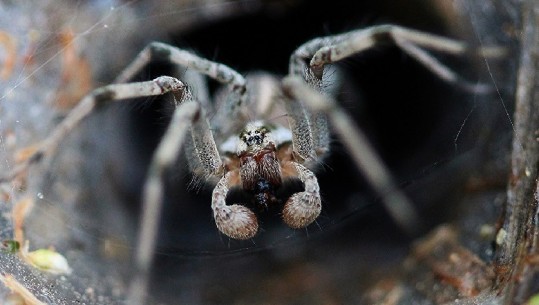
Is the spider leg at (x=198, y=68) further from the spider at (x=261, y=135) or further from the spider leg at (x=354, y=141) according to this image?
the spider leg at (x=354, y=141)

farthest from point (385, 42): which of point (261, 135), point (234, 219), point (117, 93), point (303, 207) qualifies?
point (117, 93)

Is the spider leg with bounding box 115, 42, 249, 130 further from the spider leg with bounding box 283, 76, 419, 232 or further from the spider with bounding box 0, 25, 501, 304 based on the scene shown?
the spider leg with bounding box 283, 76, 419, 232

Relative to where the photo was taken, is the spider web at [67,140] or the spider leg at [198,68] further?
the spider leg at [198,68]

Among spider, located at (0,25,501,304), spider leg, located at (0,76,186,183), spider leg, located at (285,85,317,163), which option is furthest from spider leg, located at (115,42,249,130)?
spider leg, located at (285,85,317,163)

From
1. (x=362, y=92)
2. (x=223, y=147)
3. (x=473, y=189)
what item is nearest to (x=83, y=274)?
(x=223, y=147)

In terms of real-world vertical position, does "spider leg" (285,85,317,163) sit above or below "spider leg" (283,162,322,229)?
above

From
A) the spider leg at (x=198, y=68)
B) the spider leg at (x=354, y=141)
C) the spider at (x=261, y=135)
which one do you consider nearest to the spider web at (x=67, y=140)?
the spider at (x=261, y=135)

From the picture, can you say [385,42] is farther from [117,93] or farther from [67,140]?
[67,140]

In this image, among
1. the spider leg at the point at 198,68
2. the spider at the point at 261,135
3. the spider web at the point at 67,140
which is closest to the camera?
the spider at the point at 261,135
